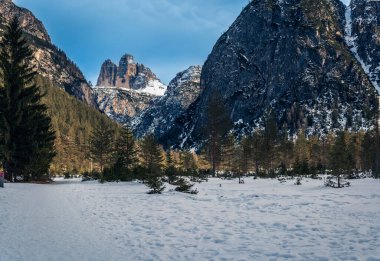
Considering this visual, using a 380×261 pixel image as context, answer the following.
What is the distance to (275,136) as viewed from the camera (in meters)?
71.5

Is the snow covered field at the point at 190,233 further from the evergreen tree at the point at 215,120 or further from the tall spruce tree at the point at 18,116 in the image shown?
the evergreen tree at the point at 215,120

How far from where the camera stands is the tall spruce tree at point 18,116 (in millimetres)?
31141

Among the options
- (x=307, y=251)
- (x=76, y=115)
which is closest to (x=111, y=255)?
Answer: (x=307, y=251)

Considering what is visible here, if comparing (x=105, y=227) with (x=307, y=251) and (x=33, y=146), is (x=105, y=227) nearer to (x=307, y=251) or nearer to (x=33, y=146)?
(x=307, y=251)

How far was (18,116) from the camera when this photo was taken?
31719 mm

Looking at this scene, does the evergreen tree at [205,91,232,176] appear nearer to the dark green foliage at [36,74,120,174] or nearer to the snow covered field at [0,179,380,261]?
the snow covered field at [0,179,380,261]

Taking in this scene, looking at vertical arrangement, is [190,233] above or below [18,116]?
below

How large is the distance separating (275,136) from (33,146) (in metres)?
50.3

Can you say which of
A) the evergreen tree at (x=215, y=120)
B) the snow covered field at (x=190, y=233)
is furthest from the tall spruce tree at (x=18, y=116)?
the evergreen tree at (x=215, y=120)

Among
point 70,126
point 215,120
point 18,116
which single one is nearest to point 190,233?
point 18,116

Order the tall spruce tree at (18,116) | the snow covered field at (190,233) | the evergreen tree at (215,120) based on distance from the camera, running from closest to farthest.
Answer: the snow covered field at (190,233) → the tall spruce tree at (18,116) → the evergreen tree at (215,120)

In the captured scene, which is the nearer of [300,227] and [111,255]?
[111,255]

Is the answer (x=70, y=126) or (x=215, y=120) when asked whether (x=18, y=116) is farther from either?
(x=70, y=126)

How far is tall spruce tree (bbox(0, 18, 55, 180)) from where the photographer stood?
102ft
